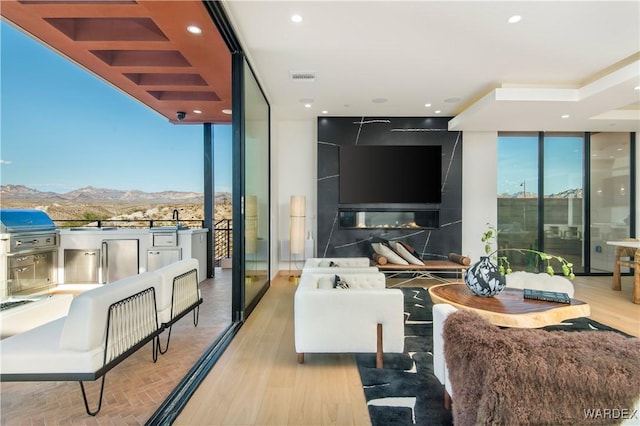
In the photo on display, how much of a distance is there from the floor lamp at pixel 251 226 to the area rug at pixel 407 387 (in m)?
1.87

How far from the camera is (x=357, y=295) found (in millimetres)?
2420

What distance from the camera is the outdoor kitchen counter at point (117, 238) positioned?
15.7 feet

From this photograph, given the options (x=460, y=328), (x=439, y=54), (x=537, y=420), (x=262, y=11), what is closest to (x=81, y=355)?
(x=460, y=328)

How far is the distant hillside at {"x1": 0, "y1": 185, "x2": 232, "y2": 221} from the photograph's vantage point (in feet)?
18.4

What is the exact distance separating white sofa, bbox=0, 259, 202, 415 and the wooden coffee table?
7.49 feet

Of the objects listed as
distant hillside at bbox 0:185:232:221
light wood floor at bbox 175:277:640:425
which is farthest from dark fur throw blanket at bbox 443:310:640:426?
distant hillside at bbox 0:185:232:221

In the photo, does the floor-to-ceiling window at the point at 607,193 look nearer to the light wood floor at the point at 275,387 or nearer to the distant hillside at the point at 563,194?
the distant hillside at the point at 563,194

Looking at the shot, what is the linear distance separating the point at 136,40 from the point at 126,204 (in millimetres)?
4190

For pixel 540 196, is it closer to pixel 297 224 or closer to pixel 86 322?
pixel 297 224

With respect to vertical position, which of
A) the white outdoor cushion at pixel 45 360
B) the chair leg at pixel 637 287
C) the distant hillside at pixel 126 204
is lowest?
the chair leg at pixel 637 287

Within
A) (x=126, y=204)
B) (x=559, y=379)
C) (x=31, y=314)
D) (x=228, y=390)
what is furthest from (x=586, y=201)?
(x=126, y=204)

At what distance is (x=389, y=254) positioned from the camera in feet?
17.1

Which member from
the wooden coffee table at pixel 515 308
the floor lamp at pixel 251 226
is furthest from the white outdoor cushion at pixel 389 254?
the wooden coffee table at pixel 515 308

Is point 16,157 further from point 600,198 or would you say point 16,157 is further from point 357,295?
point 600,198
